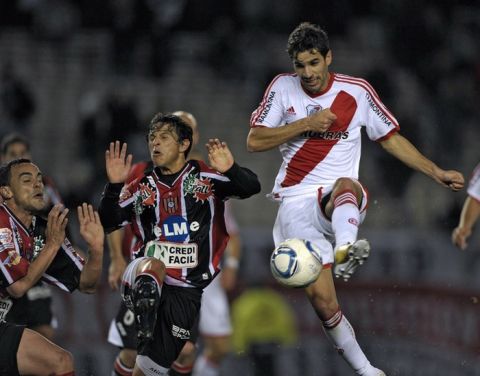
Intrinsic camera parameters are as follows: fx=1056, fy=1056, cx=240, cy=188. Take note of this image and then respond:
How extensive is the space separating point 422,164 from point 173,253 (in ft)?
5.81

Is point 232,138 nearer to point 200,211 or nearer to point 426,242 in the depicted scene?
point 426,242

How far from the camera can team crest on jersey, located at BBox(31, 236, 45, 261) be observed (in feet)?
21.9

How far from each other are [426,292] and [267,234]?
6.35 feet

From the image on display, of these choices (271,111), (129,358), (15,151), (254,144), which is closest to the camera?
(254,144)

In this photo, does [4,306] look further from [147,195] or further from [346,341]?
[346,341]

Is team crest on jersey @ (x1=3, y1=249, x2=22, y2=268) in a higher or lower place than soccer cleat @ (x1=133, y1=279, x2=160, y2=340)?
higher

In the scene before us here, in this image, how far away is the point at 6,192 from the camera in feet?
21.6

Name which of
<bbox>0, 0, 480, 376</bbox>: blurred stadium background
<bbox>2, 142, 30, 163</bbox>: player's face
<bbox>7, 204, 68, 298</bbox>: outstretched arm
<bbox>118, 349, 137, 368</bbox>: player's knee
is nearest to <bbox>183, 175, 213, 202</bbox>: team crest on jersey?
<bbox>7, 204, 68, 298</bbox>: outstretched arm

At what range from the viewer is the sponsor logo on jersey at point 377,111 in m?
7.06

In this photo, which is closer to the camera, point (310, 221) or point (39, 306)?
point (310, 221)

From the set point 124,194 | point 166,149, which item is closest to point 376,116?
point 166,149

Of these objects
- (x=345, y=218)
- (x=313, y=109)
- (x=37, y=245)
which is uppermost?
(x=313, y=109)

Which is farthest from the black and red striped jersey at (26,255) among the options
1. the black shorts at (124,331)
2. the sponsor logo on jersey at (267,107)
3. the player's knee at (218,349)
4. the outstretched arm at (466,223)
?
the player's knee at (218,349)

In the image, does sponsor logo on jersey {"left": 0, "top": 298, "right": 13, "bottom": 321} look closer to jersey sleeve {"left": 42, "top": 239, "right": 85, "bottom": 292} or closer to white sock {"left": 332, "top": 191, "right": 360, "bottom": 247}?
jersey sleeve {"left": 42, "top": 239, "right": 85, "bottom": 292}
